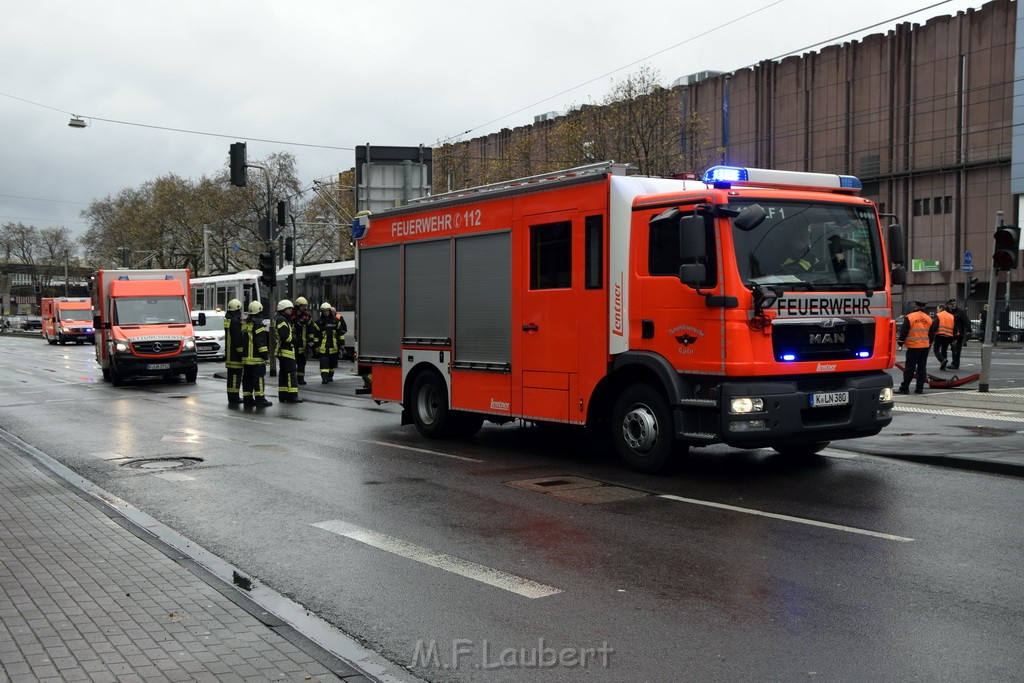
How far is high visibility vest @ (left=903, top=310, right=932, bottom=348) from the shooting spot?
18.3m

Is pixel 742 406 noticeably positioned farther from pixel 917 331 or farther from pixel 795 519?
pixel 917 331

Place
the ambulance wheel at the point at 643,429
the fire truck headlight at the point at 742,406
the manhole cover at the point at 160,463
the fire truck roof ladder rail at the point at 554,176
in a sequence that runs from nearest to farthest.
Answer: the fire truck headlight at the point at 742,406 → the ambulance wheel at the point at 643,429 → the fire truck roof ladder rail at the point at 554,176 → the manhole cover at the point at 160,463

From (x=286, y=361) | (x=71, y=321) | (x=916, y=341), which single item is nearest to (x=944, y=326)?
(x=916, y=341)

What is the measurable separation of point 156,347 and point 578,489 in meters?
17.3

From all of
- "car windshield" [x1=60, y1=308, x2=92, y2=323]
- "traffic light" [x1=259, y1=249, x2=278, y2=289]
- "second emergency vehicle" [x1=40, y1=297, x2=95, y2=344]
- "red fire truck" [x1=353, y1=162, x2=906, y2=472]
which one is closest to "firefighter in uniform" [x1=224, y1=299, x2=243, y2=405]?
"traffic light" [x1=259, y1=249, x2=278, y2=289]

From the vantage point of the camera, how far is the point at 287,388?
62.0 feet

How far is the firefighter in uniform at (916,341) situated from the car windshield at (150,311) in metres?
16.6

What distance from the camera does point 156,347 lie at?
78.1 ft

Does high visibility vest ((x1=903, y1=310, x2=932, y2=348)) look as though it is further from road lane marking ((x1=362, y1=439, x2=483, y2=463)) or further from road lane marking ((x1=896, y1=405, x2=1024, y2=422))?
road lane marking ((x1=362, y1=439, x2=483, y2=463))

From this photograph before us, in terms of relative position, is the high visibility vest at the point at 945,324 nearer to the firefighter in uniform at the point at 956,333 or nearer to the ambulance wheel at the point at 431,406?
the firefighter in uniform at the point at 956,333

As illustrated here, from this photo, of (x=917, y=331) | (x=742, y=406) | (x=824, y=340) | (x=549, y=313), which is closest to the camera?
(x=742, y=406)

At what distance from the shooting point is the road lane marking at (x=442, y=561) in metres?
5.92

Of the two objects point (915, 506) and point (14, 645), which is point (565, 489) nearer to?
point (915, 506)

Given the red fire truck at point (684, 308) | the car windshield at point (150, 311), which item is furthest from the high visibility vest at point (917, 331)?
the car windshield at point (150, 311)
